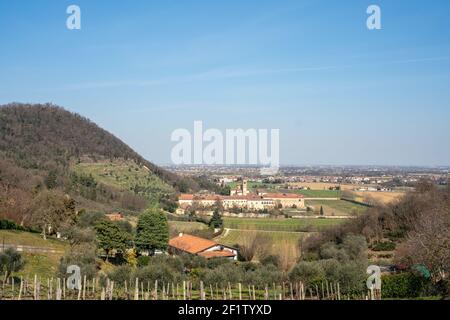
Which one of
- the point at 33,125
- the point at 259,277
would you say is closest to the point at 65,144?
the point at 33,125

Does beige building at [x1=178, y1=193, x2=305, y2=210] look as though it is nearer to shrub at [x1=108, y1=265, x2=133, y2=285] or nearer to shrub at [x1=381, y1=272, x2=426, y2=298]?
shrub at [x1=108, y1=265, x2=133, y2=285]

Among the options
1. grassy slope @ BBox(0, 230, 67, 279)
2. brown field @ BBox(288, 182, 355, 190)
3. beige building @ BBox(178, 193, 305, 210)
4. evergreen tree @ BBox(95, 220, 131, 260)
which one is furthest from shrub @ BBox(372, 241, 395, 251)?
brown field @ BBox(288, 182, 355, 190)

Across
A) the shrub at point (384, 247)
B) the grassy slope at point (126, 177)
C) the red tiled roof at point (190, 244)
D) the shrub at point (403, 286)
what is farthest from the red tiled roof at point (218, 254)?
the grassy slope at point (126, 177)

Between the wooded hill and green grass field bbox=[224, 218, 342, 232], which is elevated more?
the wooded hill

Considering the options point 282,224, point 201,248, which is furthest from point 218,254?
point 282,224

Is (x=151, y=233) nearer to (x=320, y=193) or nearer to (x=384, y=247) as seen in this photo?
(x=384, y=247)

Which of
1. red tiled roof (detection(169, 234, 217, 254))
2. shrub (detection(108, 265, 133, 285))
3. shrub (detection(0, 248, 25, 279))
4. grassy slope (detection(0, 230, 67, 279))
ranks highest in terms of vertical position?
shrub (detection(0, 248, 25, 279))

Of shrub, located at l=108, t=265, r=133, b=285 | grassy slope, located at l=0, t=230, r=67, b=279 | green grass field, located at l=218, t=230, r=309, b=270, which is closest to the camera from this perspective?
shrub, located at l=108, t=265, r=133, b=285
